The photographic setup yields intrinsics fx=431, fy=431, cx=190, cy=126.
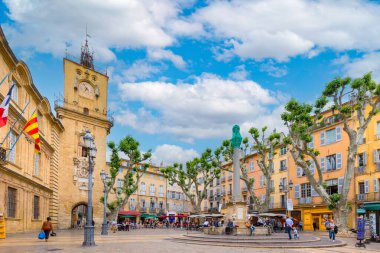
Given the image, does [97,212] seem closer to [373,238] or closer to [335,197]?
[335,197]

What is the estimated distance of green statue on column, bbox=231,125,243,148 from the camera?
99.9ft

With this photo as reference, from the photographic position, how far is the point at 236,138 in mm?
30672

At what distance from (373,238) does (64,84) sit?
36.9m

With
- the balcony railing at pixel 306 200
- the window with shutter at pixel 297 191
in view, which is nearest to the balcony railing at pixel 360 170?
the balcony railing at pixel 306 200

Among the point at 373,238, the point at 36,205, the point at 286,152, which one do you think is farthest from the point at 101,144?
the point at 373,238

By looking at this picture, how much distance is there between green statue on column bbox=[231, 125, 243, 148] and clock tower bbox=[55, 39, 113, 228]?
77.5 feet

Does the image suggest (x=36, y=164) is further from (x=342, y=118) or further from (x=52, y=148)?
(x=342, y=118)

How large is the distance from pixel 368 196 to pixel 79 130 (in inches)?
1231

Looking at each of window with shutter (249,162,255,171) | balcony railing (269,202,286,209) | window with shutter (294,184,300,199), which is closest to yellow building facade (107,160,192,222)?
window with shutter (249,162,255,171)

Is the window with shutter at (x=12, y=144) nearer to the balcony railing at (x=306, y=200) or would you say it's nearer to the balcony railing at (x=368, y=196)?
the balcony railing at (x=368, y=196)

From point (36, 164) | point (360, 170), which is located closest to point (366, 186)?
point (360, 170)

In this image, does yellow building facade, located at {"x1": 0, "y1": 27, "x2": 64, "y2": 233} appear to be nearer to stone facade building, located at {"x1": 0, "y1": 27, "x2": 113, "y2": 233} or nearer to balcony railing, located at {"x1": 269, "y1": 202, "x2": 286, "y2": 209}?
stone facade building, located at {"x1": 0, "y1": 27, "x2": 113, "y2": 233}

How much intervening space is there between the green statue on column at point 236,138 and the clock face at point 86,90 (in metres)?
25.6

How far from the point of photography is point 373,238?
83.4 ft
